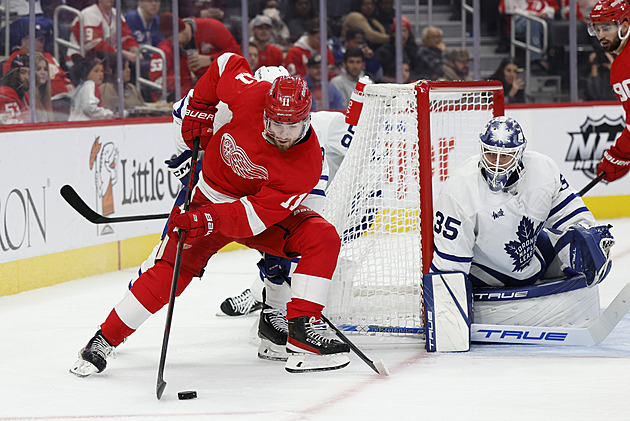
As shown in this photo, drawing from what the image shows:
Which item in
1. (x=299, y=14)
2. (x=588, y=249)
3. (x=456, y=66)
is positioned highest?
(x=299, y=14)

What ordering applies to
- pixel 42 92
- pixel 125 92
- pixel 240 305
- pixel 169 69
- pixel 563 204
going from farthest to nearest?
pixel 169 69 → pixel 125 92 → pixel 42 92 → pixel 240 305 → pixel 563 204

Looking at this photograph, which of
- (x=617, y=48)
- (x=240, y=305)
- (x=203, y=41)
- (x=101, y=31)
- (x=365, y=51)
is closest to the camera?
(x=240, y=305)

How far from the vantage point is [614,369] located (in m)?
3.03

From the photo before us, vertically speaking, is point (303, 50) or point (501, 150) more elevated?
point (303, 50)

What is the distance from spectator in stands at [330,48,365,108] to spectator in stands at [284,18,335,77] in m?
0.27

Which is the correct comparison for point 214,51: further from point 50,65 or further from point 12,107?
point 12,107

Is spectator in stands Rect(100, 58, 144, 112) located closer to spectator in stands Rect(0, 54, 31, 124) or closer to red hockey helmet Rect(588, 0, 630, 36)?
spectator in stands Rect(0, 54, 31, 124)

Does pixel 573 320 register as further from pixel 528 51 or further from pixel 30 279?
pixel 528 51

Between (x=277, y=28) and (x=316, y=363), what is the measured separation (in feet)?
→ 14.1

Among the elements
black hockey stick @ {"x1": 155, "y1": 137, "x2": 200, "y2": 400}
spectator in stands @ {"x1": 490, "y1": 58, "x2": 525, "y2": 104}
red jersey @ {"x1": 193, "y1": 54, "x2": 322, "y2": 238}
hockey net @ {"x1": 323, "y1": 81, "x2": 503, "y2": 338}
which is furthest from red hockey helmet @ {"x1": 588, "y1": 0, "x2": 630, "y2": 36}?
spectator in stands @ {"x1": 490, "y1": 58, "x2": 525, "y2": 104}

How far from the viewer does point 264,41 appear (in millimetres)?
6797

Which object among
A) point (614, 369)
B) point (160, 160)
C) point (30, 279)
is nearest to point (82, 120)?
point (160, 160)

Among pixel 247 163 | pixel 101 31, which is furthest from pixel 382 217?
pixel 101 31

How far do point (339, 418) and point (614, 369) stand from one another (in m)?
1.01
